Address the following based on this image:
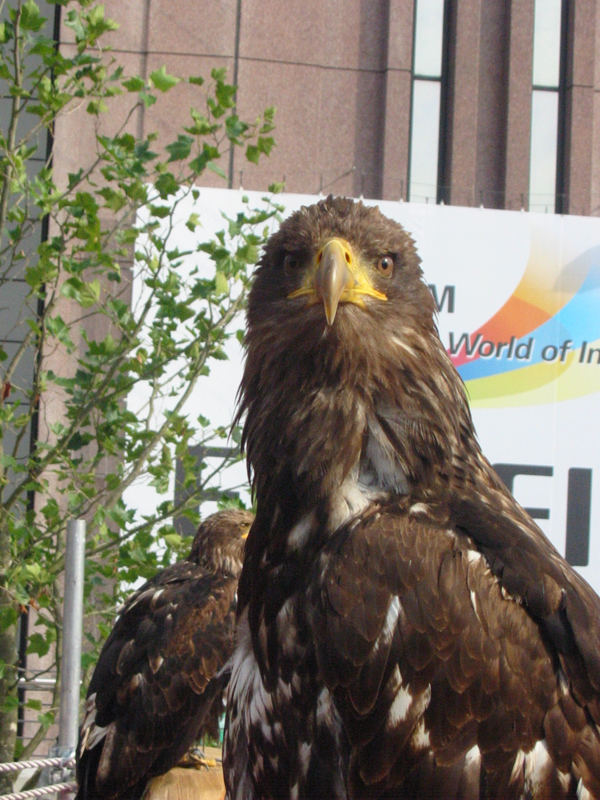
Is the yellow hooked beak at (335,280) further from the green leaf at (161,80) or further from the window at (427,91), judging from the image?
the window at (427,91)

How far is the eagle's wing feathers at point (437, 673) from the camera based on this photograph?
6.77ft

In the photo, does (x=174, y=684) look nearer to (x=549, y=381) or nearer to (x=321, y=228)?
(x=321, y=228)

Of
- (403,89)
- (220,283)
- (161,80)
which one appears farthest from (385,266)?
(403,89)

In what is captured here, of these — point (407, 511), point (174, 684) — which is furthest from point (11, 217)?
point (407, 511)

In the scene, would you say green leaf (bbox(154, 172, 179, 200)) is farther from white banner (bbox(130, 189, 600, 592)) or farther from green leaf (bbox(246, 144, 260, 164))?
white banner (bbox(130, 189, 600, 592))

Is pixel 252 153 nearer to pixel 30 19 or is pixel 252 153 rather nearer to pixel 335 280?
pixel 30 19

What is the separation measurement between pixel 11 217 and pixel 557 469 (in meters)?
6.27

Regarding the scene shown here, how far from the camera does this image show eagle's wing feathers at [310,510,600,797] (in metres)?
2.06

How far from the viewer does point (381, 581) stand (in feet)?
6.97

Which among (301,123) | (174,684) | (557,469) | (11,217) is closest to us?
(174,684)

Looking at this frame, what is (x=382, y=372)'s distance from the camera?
7.81 ft

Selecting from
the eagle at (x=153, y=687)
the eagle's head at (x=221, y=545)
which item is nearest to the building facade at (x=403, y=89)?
the eagle's head at (x=221, y=545)

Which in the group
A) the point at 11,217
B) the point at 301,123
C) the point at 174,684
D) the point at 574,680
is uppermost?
the point at 301,123

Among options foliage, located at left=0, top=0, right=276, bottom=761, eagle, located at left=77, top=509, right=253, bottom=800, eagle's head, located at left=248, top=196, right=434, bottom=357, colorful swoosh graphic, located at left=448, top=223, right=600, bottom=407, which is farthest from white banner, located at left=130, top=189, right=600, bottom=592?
eagle's head, located at left=248, top=196, right=434, bottom=357
